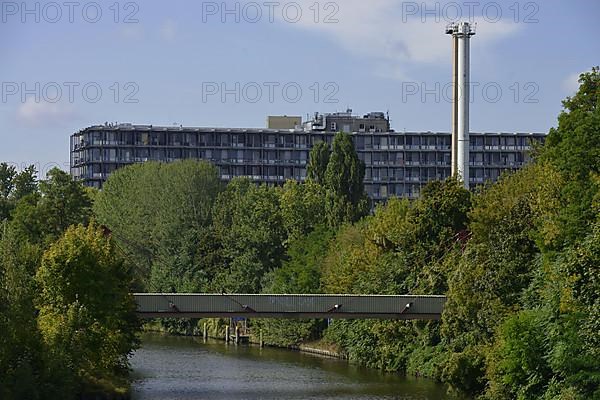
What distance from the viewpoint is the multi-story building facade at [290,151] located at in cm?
14225

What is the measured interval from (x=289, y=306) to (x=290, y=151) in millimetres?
86114

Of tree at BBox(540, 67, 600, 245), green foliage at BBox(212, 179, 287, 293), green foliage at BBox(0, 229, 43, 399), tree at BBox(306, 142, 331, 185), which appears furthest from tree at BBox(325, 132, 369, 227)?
green foliage at BBox(0, 229, 43, 399)

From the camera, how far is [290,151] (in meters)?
145

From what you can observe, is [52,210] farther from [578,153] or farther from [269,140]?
[269,140]

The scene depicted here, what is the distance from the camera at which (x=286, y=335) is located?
255 feet

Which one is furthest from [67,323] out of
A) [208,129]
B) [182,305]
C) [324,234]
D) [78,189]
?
[208,129]

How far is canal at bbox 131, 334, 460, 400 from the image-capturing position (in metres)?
52.9

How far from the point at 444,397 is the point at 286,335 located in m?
26.9

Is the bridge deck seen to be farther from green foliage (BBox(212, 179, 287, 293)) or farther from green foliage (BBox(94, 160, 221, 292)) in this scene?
green foliage (BBox(94, 160, 221, 292))

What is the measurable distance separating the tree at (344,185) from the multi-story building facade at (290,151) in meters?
46.6

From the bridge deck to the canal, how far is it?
3.08 meters

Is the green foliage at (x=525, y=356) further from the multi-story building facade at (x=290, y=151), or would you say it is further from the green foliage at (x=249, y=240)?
the multi-story building facade at (x=290, y=151)

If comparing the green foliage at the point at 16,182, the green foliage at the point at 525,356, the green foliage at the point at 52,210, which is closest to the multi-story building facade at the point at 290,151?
the green foliage at the point at 16,182

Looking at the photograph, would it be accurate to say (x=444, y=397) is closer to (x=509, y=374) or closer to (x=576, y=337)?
(x=509, y=374)
